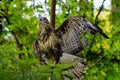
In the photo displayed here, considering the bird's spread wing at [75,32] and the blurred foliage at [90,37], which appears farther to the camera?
the blurred foliage at [90,37]

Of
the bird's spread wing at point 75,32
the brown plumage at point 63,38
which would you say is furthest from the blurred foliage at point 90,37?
the bird's spread wing at point 75,32

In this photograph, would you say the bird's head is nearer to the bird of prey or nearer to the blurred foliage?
the bird of prey

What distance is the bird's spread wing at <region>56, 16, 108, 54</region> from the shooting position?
193 inches

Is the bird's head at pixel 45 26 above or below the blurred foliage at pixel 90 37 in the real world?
above

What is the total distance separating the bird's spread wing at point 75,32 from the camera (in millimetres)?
4910

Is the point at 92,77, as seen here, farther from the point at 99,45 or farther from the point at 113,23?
the point at 113,23

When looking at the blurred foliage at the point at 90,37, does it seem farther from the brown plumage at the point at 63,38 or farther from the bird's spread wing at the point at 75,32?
the bird's spread wing at the point at 75,32

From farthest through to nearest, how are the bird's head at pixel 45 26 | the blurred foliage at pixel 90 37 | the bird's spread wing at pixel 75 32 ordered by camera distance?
the blurred foliage at pixel 90 37
the bird's head at pixel 45 26
the bird's spread wing at pixel 75 32

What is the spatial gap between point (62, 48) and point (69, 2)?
69.0 inches

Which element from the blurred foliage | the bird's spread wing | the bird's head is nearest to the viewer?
the bird's spread wing

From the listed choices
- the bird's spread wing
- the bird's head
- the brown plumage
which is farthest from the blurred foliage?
the bird's head

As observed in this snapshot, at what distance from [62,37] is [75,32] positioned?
9.8 inches

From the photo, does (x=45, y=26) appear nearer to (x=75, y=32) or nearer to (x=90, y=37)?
(x=75, y=32)

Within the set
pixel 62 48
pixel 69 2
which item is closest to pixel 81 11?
pixel 69 2
